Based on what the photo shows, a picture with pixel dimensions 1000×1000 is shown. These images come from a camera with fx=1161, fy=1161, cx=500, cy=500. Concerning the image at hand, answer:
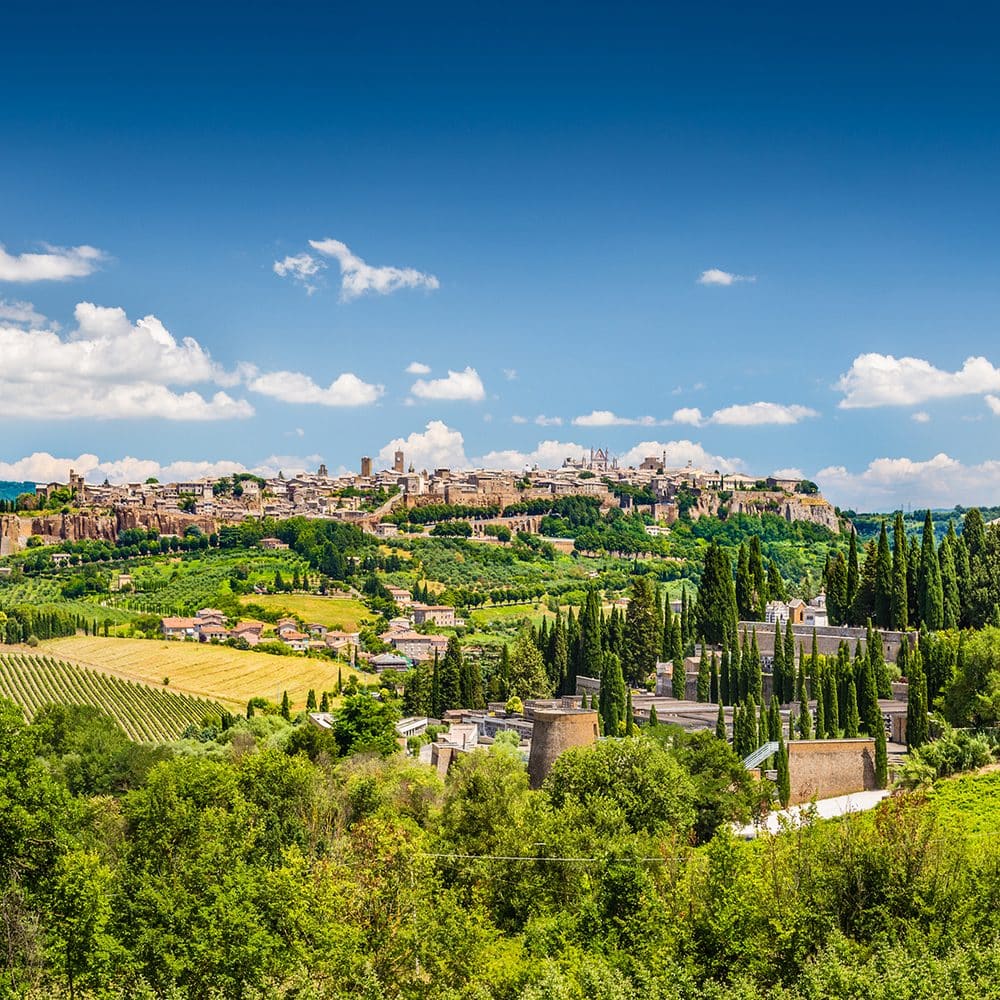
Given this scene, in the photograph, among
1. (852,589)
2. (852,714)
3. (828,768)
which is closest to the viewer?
(828,768)

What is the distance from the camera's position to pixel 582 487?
123062 millimetres

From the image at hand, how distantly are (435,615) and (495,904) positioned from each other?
185ft

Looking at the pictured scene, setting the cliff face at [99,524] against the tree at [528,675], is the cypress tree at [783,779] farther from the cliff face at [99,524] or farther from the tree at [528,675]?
Result: the cliff face at [99,524]

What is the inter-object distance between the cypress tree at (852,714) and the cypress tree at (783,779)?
10.4 feet

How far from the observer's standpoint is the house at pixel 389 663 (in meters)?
64.2

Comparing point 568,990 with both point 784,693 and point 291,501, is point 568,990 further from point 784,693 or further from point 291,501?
point 291,501

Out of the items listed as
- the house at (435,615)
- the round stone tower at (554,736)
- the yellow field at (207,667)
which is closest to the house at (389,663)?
the yellow field at (207,667)

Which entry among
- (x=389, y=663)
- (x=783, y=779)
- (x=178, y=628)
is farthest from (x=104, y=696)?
(x=783, y=779)

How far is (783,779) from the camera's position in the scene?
89.1 ft

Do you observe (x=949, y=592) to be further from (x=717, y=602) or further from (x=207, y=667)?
(x=207, y=667)

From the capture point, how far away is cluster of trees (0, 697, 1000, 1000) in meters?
15.7

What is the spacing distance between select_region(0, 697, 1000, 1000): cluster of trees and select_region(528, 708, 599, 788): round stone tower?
3384 mm

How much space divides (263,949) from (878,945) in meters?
8.68

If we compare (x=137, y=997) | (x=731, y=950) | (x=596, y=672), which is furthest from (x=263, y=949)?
(x=596, y=672)
